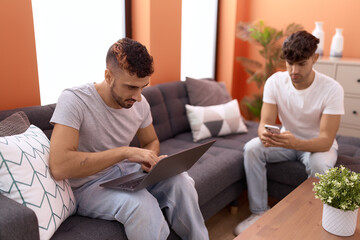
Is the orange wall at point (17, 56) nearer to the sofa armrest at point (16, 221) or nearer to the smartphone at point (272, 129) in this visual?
the sofa armrest at point (16, 221)

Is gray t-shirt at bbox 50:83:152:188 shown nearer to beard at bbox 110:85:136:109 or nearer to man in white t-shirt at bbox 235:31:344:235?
beard at bbox 110:85:136:109

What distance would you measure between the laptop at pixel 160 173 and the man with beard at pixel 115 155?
0.03 m

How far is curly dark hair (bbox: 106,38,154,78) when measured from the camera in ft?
4.76

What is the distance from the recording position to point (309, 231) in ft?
4.57

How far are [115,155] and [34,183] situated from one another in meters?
0.34

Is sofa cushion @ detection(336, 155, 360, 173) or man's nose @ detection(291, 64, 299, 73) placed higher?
man's nose @ detection(291, 64, 299, 73)

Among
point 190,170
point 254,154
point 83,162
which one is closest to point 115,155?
point 83,162

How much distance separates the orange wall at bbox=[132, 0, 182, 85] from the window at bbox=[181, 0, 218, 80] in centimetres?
36

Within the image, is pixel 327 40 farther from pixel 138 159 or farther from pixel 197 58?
pixel 138 159

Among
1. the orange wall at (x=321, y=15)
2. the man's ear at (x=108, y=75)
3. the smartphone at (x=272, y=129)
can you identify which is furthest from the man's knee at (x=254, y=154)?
the orange wall at (x=321, y=15)

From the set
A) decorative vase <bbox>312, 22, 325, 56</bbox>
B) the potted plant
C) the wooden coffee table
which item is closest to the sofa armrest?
the wooden coffee table

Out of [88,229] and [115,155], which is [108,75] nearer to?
[115,155]

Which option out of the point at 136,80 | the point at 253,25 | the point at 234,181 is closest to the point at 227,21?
the point at 253,25

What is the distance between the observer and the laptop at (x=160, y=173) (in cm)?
137
